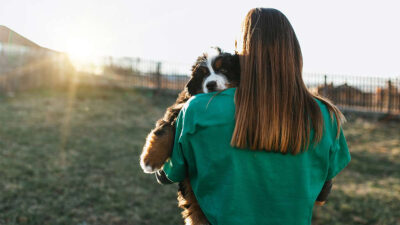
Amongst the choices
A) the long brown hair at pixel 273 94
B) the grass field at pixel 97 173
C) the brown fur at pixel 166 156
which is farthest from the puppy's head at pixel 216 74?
the grass field at pixel 97 173

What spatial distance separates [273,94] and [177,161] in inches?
20.5

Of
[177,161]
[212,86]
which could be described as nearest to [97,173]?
[212,86]

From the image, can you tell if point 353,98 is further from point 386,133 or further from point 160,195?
point 160,195

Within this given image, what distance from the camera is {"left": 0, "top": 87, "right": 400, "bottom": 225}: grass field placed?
5.21 metres

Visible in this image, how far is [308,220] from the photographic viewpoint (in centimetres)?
170

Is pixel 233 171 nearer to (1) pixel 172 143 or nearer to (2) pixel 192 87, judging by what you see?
(1) pixel 172 143

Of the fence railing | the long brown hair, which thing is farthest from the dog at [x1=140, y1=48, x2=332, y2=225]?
the fence railing

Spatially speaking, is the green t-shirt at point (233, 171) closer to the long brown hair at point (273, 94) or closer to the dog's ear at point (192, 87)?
the long brown hair at point (273, 94)

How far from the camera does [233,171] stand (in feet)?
5.13

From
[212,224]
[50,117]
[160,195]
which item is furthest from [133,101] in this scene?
[212,224]

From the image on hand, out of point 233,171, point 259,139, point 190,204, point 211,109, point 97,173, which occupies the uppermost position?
point 211,109

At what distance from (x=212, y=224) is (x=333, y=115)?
75cm

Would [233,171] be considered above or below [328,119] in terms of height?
below

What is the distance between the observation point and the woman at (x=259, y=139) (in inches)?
61.3
